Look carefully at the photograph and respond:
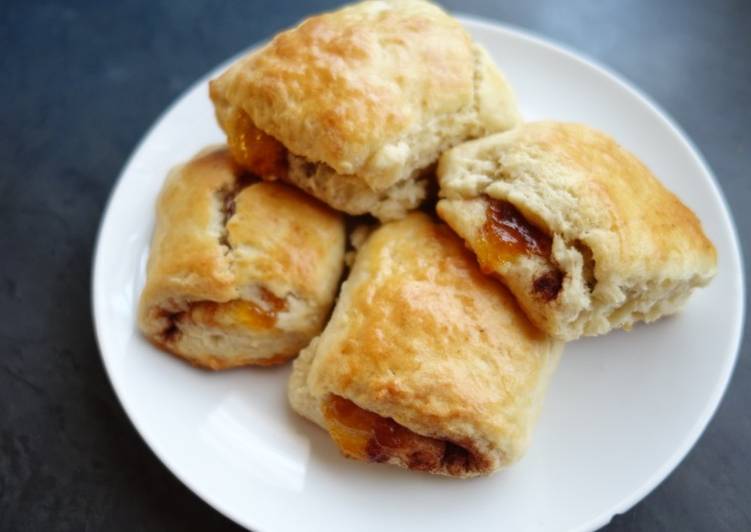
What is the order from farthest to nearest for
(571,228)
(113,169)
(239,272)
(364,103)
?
1. (113,169)
2. (239,272)
3. (364,103)
4. (571,228)

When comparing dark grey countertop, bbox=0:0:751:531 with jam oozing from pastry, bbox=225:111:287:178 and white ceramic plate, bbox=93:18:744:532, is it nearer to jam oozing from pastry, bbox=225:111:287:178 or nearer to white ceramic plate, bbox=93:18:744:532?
white ceramic plate, bbox=93:18:744:532

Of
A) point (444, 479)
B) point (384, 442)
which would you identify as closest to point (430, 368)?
point (384, 442)

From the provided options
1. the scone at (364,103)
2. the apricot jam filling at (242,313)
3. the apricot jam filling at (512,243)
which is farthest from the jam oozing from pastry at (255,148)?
the apricot jam filling at (512,243)

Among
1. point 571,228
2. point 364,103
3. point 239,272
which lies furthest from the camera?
point 239,272

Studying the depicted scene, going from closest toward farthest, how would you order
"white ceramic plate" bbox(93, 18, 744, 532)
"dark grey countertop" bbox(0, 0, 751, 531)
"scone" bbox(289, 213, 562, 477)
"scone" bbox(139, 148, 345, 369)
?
1. "scone" bbox(289, 213, 562, 477)
2. "white ceramic plate" bbox(93, 18, 744, 532)
3. "scone" bbox(139, 148, 345, 369)
4. "dark grey countertop" bbox(0, 0, 751, 531)

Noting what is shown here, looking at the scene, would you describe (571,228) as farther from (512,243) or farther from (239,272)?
(239,272)

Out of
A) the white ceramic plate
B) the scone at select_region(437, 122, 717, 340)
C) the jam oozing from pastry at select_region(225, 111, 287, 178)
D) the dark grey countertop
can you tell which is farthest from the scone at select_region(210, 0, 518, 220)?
the dark grey countertop
